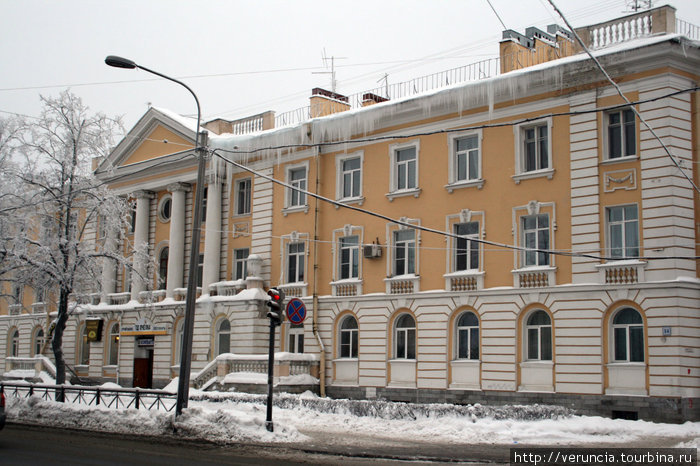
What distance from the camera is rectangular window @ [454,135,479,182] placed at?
30703 millimetres

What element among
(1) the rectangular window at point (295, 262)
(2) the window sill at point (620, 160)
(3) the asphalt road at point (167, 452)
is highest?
(2) the window sill at point (620, 160)

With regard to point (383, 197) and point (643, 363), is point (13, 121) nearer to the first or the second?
point (383, 197)

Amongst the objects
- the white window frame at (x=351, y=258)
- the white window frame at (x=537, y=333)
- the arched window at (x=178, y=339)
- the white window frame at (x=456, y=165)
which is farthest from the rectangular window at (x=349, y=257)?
the arched window at (x=178, y=339)

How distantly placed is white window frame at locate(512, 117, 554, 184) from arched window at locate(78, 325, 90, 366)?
26822mm

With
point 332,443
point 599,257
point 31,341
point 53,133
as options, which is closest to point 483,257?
point 599,257

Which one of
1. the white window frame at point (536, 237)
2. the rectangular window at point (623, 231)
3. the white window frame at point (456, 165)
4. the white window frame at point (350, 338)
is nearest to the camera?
Answer: the rectangular window at point (623, 231)

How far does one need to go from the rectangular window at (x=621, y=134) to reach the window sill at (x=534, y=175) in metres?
2.06

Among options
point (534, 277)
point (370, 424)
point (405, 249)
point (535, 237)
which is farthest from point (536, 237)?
point (370, 424)

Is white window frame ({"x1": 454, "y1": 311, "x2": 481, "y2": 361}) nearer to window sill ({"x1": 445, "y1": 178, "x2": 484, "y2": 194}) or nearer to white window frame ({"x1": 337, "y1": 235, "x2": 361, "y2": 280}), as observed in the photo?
window sill ({"x1": 445, "y1": 178, "x2": 484, "y2": 194})

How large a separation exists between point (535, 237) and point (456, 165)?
14.5ft

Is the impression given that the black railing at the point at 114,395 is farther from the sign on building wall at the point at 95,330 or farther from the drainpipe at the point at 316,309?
the sign on building wall at the point at 95,330

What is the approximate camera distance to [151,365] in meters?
41.2

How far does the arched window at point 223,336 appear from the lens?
37562 millimetres

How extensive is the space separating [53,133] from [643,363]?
24.2m
